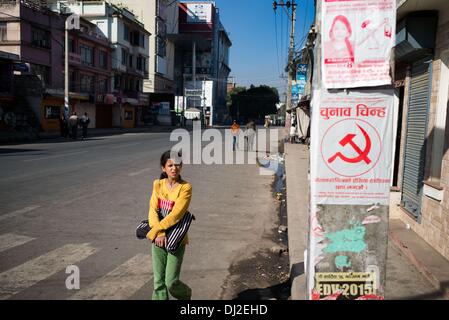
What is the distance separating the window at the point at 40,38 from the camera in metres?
29.5

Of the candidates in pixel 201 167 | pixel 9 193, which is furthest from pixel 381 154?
pixel 201 167

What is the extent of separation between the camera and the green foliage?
9031cm

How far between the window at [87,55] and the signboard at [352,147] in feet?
122

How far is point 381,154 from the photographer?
292 cm

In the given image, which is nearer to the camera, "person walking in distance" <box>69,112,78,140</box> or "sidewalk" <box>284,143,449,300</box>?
Result: "sidewalk" <box>284,143,449,300</box>

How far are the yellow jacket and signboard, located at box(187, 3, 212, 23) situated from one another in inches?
2973

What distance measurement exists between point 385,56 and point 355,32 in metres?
0.28

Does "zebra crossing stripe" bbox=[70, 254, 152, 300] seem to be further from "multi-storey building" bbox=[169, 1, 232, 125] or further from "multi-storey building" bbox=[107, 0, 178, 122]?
"multi-storey building" bbox=[169, 1, 232, 125]

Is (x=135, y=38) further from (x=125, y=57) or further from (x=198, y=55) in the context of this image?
(x=198, y=55)

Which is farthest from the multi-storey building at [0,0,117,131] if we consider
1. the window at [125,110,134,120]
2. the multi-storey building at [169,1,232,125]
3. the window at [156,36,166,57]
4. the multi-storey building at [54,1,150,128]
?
the multi-storey building at [169,1,232,125]

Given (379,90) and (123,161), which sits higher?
(379,90)

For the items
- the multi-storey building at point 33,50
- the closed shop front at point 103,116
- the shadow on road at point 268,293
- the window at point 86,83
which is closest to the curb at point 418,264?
the shadow on road at point 268,293

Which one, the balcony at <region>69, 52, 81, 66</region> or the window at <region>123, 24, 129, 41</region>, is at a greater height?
the window at <region>123, 24, 129, 41</region>
